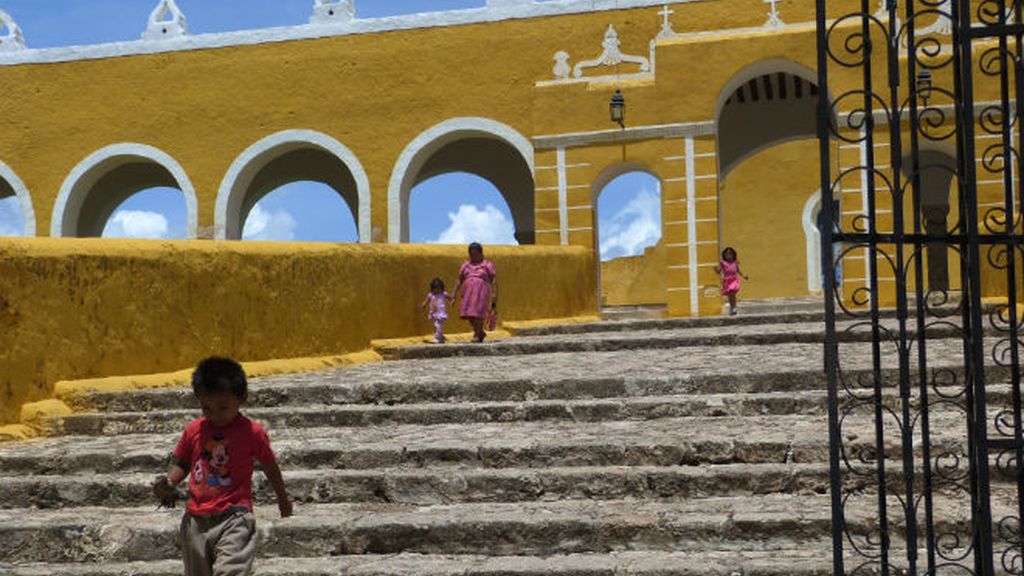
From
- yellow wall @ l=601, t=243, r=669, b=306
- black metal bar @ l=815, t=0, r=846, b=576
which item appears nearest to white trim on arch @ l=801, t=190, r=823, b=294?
yellow wall @ l=601, t=243, r=669, b=306

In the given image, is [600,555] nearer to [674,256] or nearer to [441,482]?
[441,482]

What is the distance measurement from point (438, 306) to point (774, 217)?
13179 mm

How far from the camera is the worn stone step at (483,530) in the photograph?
4148 mm

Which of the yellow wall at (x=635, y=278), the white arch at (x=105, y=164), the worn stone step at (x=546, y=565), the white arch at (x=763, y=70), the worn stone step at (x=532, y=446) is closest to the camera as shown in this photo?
the worn stone step at (x=546, y=565)

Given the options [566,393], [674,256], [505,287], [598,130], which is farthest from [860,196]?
[566,393]

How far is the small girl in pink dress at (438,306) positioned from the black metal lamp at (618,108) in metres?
4.70

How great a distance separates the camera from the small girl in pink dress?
32.0ft

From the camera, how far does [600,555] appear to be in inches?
162

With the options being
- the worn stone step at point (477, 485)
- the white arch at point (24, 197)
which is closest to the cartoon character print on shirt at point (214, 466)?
the worn stone step at point (477, 485)

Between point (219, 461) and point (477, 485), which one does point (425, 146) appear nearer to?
point (477, 485)

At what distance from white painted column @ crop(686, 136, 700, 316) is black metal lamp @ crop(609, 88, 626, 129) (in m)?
0.91

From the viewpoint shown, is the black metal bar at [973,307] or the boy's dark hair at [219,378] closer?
the black metal bar at [973,307]

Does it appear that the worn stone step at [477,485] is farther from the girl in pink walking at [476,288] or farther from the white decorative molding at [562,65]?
the white decorative molding at [562,65]

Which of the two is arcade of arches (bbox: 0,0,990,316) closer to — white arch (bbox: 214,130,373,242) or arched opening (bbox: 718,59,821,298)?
white arch (bbox: 214,130,373,242)
